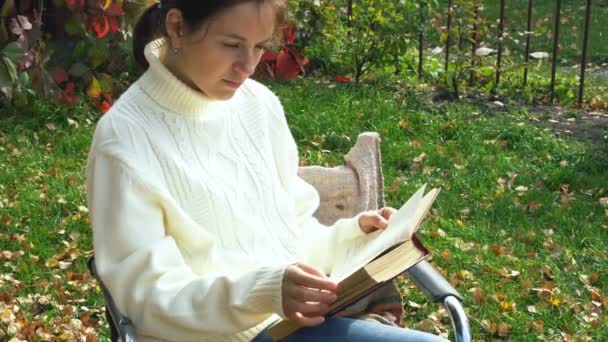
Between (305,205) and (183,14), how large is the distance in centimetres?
62

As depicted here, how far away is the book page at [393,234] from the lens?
2162 millimetres

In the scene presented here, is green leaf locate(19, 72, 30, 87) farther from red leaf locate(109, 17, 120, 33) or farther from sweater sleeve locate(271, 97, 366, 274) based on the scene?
sweater sleeve locate(271, 97, 366, 274)

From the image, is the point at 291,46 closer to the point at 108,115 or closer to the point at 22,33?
the point at 22,33

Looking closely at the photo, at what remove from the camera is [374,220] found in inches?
101

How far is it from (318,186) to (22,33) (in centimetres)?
312

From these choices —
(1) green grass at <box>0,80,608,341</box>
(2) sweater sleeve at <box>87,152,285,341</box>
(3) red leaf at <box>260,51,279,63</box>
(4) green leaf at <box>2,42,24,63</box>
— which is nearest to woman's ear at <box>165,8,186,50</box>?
(2) sweater sleeve at <box>87,152,285,341</box>

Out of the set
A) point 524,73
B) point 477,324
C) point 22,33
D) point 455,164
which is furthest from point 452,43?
point 477,324

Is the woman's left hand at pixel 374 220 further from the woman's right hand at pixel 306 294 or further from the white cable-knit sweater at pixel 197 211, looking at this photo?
the woman's right hand at pixel 306 294

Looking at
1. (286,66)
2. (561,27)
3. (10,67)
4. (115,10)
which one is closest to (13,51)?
(10,67)

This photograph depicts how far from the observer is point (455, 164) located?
5.48 m

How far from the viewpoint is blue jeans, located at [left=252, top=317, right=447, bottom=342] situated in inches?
89.5

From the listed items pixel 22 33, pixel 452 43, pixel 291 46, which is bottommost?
pixel 452 43

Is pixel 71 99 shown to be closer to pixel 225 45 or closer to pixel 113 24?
pixel 113 24

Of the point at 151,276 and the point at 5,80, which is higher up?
the point at 151,276
